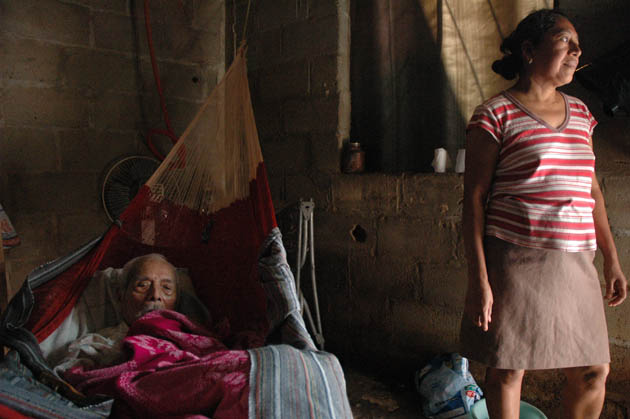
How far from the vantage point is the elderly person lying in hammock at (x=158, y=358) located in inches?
42.7

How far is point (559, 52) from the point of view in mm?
1199

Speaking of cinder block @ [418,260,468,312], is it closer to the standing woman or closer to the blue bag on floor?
the blue bag on floor

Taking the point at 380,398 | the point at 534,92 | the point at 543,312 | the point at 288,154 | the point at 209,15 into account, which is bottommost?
the point at 380,398

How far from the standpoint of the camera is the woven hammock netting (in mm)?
1754

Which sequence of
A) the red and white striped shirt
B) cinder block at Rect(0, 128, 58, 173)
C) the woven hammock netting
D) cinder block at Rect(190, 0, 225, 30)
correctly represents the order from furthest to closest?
cinder block at Rect(190, 0, 225, 30)
cinder block at Rect(0, 128, 58, 173)
the woven hammock netting
the red and white striped shirt

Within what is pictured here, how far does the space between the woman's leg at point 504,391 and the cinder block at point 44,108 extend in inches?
88.5

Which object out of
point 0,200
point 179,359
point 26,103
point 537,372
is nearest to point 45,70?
point 26,103

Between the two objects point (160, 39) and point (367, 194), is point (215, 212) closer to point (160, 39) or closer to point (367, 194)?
point (367, 194)

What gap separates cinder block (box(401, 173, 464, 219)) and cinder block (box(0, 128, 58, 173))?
177cm

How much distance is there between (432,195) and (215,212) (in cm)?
94

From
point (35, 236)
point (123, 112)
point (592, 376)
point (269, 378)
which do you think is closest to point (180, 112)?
point (123, 112)

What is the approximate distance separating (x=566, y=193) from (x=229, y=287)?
4.08 feet

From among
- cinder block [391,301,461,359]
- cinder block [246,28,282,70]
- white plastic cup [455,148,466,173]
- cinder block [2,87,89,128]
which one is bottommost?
cinder block [391,301,461,359]

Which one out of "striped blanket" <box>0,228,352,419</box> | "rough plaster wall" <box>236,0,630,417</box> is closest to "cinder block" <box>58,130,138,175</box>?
"rough plaster wall" <box>236,0,630,417</box>
